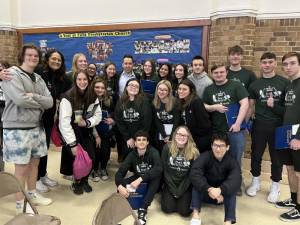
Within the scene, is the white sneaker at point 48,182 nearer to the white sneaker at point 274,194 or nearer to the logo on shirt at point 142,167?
the logo on shirt at point 142,167

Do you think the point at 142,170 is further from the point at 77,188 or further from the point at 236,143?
the point at 236,143

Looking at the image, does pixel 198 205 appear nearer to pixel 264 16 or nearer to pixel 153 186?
pixel 153 186

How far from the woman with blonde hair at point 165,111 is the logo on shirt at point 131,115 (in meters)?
0.23

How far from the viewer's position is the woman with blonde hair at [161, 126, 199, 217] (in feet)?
10.3

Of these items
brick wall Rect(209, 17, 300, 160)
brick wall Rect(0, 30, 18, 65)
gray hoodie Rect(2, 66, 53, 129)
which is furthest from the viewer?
brick wall Rect(0, 30, 18, 65)

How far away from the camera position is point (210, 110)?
340cm

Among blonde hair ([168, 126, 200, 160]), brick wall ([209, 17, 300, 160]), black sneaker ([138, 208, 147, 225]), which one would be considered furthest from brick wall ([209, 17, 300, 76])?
black sneaker ([138, 208, 147, 225])

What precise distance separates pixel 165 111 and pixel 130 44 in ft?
7.09

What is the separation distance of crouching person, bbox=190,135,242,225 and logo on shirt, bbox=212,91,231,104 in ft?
1.75

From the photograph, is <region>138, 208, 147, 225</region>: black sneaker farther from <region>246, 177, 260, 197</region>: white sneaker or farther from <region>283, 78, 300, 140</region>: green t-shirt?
<region>283, 78, 300, 140</region>: green t-shirt

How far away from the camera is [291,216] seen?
9.89 ft

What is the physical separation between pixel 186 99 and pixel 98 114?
107 centimetres

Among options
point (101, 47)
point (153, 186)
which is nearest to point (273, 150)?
point (153, 186)

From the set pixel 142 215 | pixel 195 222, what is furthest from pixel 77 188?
pixel 195 222
